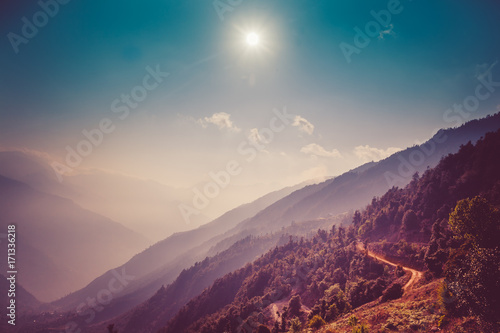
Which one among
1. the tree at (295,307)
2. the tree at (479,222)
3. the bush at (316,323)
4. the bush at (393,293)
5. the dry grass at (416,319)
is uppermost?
the tree at (479,222)

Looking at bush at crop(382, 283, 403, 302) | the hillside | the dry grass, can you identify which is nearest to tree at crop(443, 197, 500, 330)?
the hillside

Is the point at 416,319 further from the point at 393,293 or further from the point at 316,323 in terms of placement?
the point at 316,323

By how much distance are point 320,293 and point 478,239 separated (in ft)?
155

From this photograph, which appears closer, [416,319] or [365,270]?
[416,319]

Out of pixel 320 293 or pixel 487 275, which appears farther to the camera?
pixel 320 293

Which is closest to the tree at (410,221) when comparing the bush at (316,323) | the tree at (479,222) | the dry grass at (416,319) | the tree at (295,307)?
the tree at (479,222)

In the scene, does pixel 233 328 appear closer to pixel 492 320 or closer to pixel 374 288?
pixel 374 288

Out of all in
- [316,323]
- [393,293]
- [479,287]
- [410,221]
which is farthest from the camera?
[410,221]

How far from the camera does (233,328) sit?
76.6 meters

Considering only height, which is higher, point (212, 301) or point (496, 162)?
point (496, 162)

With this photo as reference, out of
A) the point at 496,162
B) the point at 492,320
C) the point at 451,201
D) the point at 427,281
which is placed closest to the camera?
the point at 492,320

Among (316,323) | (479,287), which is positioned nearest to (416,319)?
(479,287)

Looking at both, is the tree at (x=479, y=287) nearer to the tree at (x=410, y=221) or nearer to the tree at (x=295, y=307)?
the tree at (x=295, y=307)

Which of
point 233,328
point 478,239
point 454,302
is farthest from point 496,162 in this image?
point 233,328
